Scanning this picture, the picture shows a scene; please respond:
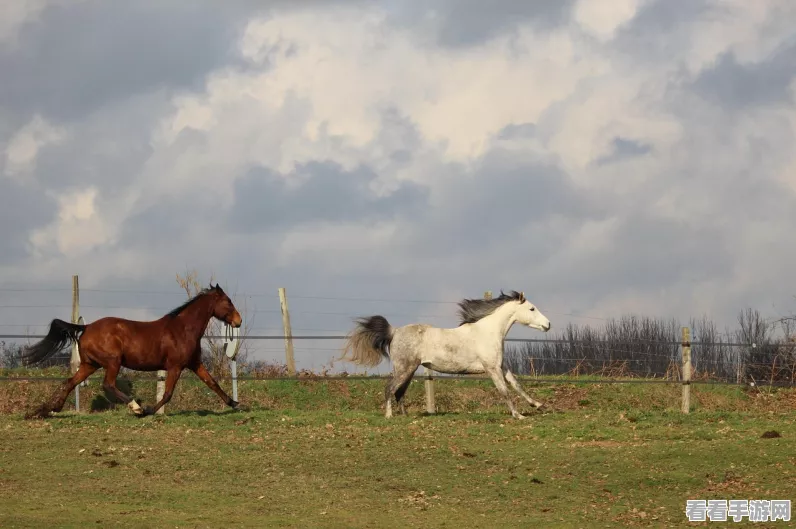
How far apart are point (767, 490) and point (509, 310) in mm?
6108

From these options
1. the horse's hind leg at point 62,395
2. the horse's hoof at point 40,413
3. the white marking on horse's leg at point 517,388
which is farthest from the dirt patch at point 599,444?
the horse's hoof at point 40,413

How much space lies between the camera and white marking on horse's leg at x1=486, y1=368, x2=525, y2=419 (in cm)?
1519

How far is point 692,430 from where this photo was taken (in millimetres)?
13695

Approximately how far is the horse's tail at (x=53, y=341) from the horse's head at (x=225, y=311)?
7.01 feet

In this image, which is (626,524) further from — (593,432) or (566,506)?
(593,432)

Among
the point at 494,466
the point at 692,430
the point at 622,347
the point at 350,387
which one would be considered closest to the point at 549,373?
the point at 622,347

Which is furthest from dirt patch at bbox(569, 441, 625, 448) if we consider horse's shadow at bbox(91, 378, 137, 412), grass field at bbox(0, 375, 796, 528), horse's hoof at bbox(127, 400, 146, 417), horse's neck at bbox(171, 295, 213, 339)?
horse's shadow at bbox(91, 378, 137, 412)

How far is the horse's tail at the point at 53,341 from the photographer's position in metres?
16.2

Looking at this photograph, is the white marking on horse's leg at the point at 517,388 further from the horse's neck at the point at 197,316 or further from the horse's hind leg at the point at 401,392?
the horse's neck at the point at 197,316

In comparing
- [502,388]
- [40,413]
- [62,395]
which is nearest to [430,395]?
[502,388]

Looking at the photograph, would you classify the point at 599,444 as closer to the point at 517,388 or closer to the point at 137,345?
the point at 517,388

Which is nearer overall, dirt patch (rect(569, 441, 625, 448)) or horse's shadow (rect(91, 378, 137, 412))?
dirt patch (rect(569, 441, 625, 448))

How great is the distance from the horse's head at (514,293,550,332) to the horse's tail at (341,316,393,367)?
206cm

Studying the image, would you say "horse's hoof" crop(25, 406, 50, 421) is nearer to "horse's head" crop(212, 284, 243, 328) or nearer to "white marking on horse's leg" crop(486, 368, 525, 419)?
"horse's head" crop(212, 284, 243, 328)
